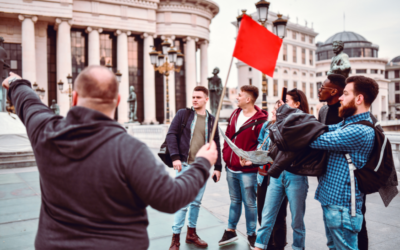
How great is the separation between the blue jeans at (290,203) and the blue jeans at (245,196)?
21.1 inches

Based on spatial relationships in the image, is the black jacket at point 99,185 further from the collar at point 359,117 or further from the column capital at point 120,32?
the column capital at point 120,32

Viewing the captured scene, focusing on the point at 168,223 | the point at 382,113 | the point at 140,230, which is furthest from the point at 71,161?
the point at 382,113

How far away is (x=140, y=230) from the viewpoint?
5.50 ft

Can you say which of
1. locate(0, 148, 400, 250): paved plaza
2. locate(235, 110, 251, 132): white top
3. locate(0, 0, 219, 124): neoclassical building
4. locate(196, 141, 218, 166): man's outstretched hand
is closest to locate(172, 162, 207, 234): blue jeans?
locate(0, 148, 400, 250): paved plaza

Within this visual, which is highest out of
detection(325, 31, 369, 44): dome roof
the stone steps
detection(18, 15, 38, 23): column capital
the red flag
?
detection(325, 31, 369, 44): dome roof

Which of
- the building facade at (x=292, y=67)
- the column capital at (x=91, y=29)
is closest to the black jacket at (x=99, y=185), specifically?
the column capital at (x=91, y=29)

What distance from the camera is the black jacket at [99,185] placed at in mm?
1551

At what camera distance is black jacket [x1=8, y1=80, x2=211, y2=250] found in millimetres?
1551

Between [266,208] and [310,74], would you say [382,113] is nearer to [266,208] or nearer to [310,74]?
[310,74]

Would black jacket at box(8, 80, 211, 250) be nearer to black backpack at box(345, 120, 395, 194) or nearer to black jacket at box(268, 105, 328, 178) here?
black jacket at box(268, 105, 328, 178)

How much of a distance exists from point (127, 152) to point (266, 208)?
7.81 feet

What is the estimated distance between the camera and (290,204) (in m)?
3.40

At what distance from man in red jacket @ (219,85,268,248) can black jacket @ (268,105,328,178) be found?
1.14 m

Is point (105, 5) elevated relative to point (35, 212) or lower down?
elevated
